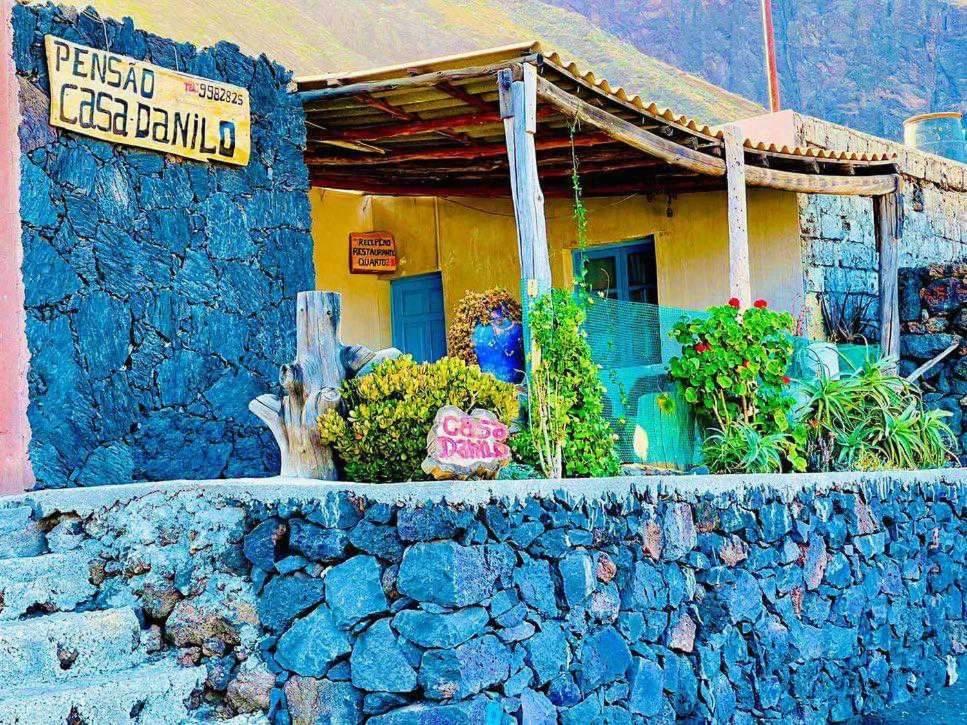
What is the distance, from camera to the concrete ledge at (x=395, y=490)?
5293mm

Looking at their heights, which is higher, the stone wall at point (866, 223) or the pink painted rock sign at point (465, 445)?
the stone wall at point (866, 223)

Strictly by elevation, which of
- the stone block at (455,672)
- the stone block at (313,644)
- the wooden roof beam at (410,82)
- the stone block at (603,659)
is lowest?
the stone block at (603,659)

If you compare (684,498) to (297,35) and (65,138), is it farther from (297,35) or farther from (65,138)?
(297,35)

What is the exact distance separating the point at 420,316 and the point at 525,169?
17.3 feet

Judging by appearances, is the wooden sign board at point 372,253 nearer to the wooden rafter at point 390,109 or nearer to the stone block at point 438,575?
the wooden rafter at point 390,109

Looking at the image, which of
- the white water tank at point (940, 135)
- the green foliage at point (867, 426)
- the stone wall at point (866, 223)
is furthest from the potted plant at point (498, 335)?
the white water tank at point (940, 135)

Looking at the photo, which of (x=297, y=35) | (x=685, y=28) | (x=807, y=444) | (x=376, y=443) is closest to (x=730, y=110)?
(x=685, y=28)

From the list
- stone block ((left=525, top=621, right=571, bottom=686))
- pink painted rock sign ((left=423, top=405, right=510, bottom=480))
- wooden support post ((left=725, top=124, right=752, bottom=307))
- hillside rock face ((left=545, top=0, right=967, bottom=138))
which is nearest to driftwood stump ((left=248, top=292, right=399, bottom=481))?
pink painted rock sign ((left=423, top=405, right=510, bottom=480))

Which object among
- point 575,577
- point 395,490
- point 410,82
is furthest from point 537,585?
point 410,82

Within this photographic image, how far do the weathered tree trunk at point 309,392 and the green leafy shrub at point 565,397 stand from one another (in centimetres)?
108

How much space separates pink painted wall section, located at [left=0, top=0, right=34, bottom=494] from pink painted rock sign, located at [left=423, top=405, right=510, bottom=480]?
2.42 meters

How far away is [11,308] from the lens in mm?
6559

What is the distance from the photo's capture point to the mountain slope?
4231 cm

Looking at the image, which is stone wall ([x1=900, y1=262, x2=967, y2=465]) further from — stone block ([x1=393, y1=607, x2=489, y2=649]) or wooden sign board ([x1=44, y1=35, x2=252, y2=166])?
stone block ([x1=393, y1=607, x2=489, y2=649])
